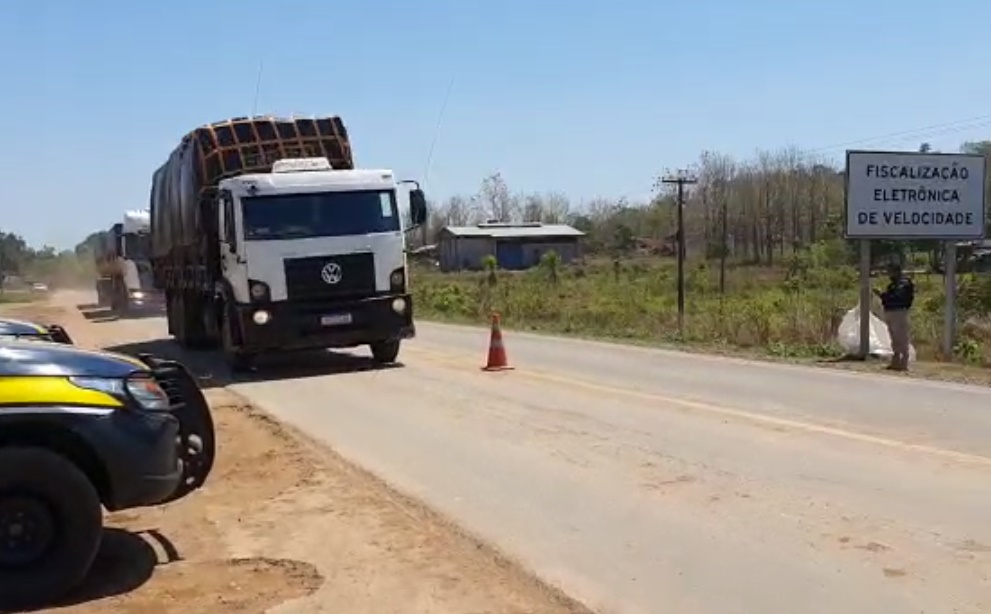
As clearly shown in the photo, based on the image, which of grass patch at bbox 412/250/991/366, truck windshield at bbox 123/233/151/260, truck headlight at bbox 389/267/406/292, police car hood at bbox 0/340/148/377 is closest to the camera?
police car hood at bbox 0/340/148/377

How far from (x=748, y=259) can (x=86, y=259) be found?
159ft

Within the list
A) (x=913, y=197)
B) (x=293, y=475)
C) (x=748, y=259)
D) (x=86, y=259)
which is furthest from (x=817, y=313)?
(x=86, y=259)

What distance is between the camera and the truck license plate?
1830cm

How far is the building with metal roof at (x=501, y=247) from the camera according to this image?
100m

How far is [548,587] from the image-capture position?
6473 millimetres

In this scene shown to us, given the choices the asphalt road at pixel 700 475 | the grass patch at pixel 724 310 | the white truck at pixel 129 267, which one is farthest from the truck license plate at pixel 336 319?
the white truck at pixel 129 267

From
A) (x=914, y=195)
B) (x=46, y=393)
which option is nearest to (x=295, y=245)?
(x=914, y=195)

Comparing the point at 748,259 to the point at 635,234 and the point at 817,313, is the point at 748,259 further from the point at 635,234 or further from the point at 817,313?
the point at 817,313

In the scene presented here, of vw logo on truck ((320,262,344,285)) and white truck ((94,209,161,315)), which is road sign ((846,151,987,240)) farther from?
white truck ((94,209,161,315))

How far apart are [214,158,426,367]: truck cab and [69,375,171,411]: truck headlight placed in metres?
11.4

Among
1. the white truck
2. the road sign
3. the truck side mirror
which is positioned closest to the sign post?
the road sign

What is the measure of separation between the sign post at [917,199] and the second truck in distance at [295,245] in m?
7.39

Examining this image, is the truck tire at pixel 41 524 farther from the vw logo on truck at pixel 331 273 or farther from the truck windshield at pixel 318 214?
the vw logo on truck at pixel 331 273

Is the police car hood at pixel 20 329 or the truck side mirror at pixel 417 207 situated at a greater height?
the truck side mirror at pixel 417 207
